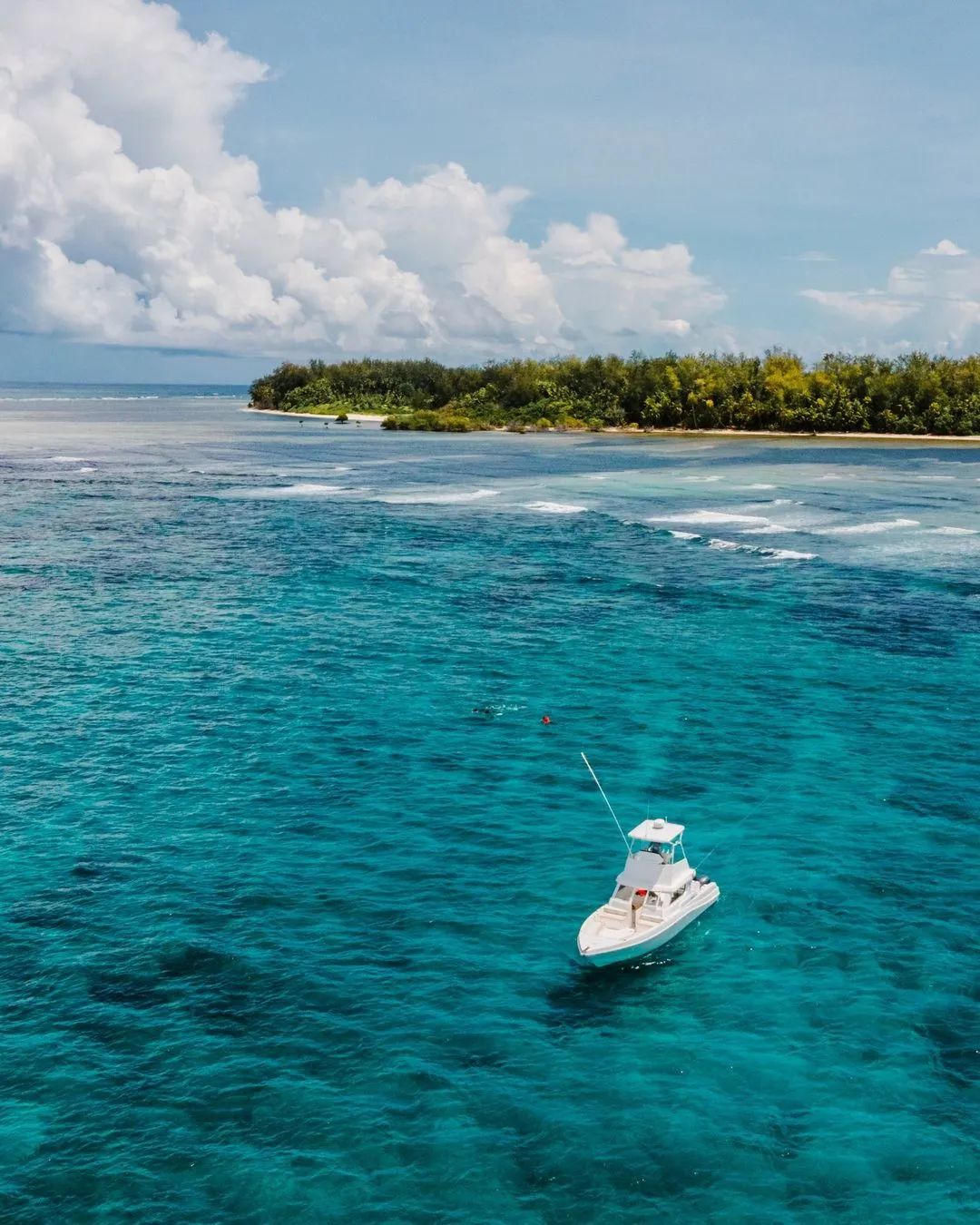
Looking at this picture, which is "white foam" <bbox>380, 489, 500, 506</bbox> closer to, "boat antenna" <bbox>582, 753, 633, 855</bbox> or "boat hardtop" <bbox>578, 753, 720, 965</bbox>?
"boat antenna" <bbox>582, 753, 633, 855</bbox>

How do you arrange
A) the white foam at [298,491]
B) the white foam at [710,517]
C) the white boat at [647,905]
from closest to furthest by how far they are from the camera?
the white boat at [647,905], the white foam at [710,517], the white foam at [298,491]

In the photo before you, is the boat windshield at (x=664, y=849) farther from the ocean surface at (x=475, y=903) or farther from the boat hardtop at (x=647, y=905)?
the ocean surface at (x=475, y=903)

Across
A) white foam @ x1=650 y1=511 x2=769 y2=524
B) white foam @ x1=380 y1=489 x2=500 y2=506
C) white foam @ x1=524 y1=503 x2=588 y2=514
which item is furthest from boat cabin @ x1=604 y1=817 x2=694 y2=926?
white foam @ x1=380 y1=489 x2=500 y2=506

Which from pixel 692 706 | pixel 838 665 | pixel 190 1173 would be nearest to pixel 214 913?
pixel 190 1173

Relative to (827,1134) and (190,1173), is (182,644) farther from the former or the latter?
(827,1134)

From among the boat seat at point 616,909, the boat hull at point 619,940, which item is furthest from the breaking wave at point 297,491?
the boat hull at point 619,940
